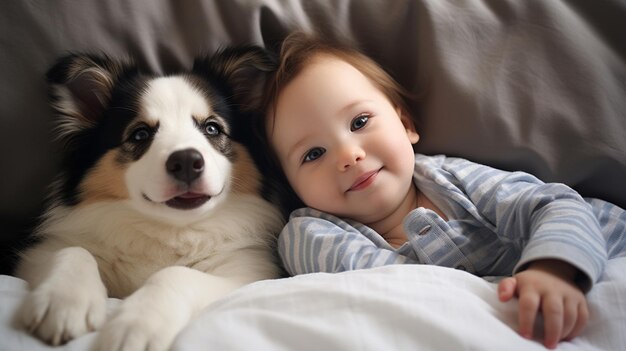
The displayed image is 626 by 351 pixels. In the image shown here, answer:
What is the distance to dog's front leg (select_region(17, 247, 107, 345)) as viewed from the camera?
1.06 m

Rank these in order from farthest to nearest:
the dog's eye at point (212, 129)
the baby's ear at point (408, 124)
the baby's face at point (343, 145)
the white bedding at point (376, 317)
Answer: the baby's ear at point (408, 124) < the dog's eye at point (212, 129) < the baby's face at point (343, 145) < the white bedding at point (376, 317)

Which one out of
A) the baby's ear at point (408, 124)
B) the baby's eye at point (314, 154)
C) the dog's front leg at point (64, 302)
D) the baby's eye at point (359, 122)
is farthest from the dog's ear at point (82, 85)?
the baby's ear at point (408, 124)

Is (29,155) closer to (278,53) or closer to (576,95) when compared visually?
(278,53)

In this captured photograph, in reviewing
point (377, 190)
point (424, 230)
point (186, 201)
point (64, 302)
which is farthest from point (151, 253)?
point (424, 230)

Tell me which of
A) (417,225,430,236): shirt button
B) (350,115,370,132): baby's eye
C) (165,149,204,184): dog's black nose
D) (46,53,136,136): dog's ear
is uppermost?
(46,53,136,136): dog's ear

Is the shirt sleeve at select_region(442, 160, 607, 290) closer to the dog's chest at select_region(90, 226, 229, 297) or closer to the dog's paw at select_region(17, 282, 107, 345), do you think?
the dog's chest at select_region(90, 226, 229, 297)

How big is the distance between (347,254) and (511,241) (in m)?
0.45

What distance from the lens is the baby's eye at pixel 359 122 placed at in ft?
5.12

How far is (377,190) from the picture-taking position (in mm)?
1534

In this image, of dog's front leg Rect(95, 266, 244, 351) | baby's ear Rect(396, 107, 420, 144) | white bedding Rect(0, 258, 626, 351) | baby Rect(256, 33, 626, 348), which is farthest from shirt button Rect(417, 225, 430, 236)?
dog's front leg Rect(95, 266, 244, 351)

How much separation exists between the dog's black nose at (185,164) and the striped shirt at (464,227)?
0.37m

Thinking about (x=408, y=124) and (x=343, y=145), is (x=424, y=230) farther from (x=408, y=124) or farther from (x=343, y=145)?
(x=408, y=124)

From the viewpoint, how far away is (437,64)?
1714 millimetres

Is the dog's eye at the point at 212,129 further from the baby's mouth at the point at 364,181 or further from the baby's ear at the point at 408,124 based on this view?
the baby's ear at the point at 408,124
